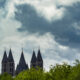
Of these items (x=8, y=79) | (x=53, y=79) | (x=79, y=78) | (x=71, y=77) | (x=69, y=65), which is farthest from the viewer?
(x=8, y=79)

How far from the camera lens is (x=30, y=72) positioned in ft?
289

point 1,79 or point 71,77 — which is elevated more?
point 1,79

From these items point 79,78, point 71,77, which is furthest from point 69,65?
point 79,78

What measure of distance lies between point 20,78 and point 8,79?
16820 mm

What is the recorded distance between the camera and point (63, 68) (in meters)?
84.1

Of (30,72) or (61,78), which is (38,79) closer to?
(30,72)

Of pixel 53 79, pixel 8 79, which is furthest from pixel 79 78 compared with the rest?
pixel 8 79

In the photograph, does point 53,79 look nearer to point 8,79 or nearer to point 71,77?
point 71,77

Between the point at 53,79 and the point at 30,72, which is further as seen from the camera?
the point at 30,72

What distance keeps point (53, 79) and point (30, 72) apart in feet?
28.7

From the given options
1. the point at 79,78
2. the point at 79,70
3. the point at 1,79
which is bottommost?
the point at 79,78

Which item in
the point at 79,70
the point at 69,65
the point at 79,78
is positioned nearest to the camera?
the point at 79,78

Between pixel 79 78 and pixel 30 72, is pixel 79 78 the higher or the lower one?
the lower one

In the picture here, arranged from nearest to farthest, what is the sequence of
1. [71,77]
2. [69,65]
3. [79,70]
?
[71,77]
[79,70]
[69,65]
